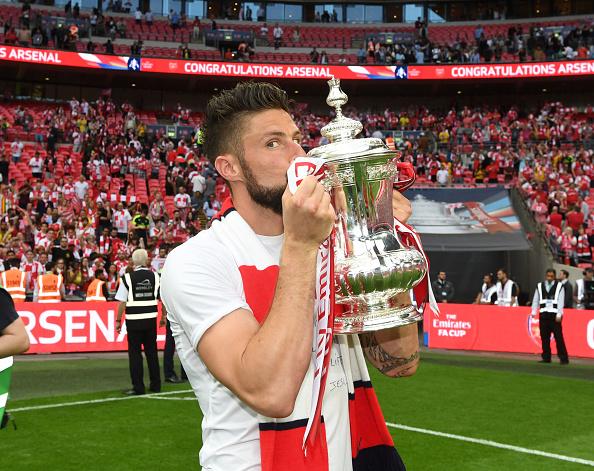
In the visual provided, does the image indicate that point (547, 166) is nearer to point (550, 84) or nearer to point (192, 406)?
point (550, 84)

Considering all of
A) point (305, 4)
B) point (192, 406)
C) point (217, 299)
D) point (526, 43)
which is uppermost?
point (305, 4)

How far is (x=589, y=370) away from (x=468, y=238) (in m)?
9.54

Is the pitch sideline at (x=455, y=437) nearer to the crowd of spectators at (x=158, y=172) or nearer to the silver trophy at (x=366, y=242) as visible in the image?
the silver trophy at (x=366, y=242)

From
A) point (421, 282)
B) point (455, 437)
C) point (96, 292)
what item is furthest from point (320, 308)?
point (96, 292)

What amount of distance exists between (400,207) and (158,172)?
82.0 ft

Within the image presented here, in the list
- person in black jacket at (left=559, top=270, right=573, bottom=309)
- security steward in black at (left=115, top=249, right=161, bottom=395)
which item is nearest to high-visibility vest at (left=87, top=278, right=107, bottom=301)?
security steward in black at (left=115, top=249, right=161, bottom=395)

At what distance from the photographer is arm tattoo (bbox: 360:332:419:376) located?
8.05 ft

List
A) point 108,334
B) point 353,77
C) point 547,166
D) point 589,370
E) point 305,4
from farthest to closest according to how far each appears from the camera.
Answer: point 305,4, point 353,77, point 547,166, point 108,334, point 589,370

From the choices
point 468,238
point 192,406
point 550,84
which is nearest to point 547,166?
point 468,238

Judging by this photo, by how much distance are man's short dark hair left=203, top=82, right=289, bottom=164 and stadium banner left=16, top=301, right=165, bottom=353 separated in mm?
11879

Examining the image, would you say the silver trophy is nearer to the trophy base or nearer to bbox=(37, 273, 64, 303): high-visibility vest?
the trophy base

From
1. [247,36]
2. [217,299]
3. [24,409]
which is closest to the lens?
[217,299]

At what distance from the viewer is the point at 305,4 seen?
4000 cm

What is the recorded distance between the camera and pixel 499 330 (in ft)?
48.6
